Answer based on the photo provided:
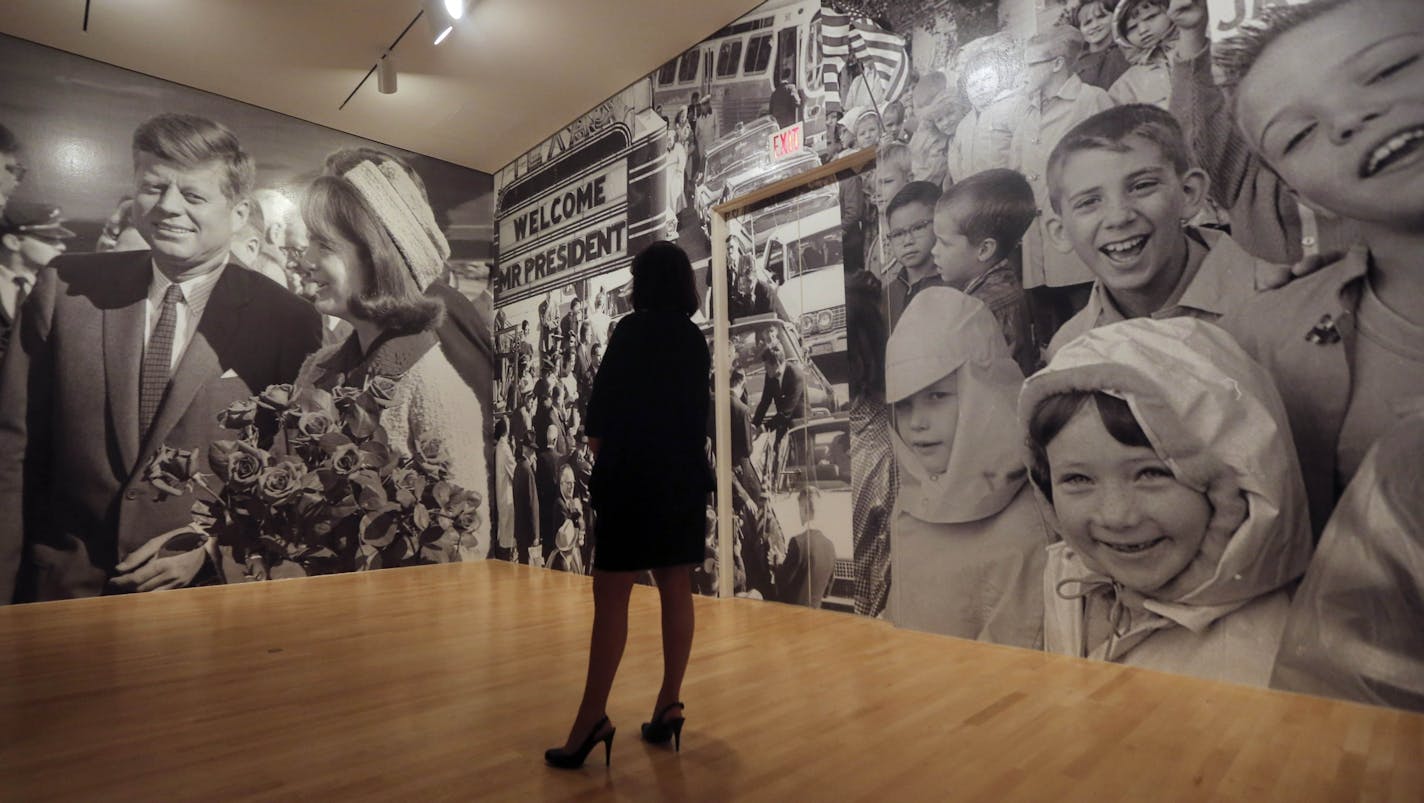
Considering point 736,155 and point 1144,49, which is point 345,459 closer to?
point 736,155

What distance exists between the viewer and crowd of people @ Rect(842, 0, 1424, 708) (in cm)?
247

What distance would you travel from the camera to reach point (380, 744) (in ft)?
7.06

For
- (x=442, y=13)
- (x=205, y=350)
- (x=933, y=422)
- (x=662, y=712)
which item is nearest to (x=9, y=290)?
(x=205, y=350)

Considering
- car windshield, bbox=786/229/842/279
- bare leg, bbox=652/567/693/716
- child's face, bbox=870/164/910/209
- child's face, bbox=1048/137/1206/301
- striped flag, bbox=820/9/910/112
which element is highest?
striped flag, bbox=820/9/910/112

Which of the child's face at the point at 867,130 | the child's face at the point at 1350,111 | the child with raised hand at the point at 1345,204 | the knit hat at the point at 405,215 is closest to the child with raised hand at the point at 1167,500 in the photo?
the child with raised hand at the point at 1345,204

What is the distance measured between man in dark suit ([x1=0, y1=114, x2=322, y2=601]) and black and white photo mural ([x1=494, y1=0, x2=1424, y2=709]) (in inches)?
154

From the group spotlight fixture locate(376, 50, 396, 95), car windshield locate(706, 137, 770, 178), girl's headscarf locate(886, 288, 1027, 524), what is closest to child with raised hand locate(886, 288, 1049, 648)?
girl's headscarf locate(886, 288, 1027, 524)

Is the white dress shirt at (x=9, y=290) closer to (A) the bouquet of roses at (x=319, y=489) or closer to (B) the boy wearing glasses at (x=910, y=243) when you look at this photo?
(A) the bouquet of roses at (x=319, y=489)

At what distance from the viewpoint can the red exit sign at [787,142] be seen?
4.45m

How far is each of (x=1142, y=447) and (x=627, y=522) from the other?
2.19m

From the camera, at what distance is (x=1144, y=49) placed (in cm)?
298

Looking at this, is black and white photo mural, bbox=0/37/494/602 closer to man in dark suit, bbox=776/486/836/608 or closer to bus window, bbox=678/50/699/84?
bus window, bbox=678/50/699/84

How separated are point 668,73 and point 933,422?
3.42 metres

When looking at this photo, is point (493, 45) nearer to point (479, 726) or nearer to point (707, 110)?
point (707, 110)
